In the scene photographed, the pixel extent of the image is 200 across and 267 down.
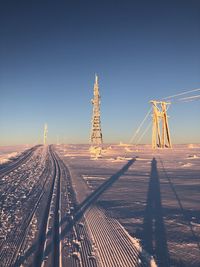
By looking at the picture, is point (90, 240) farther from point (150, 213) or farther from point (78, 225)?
point (150, 213)

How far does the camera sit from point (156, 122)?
41.5 m

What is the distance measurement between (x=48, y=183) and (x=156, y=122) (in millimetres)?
28907

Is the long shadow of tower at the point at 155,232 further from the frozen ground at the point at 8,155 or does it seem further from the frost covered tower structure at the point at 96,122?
the frost covered tower structure at the point at 96,122

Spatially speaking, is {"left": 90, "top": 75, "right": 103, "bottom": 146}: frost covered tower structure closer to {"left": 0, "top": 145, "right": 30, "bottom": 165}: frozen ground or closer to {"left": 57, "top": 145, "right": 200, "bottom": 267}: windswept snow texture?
{"left": 0, "top": 145, "right": 30, "bottom": 165}: frozen ground

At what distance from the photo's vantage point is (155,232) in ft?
22.7

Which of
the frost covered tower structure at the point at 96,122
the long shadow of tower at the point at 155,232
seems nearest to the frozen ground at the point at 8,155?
the frost covered tower structure at the point at 96,122

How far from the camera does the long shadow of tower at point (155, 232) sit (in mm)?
5563

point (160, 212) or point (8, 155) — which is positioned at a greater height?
point (8, 155)

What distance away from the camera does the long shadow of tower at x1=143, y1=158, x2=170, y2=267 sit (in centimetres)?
556

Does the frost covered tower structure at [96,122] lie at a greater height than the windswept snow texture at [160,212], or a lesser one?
greater

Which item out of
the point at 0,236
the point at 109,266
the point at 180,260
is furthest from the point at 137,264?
Answer: the point at 0,236

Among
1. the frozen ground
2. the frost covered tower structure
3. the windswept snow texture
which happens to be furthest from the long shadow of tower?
the frost covered tower structure

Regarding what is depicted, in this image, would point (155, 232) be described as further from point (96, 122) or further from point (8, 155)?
point (96, 122)

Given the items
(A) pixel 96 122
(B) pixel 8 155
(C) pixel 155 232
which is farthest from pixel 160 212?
(A) pixel 96 122
